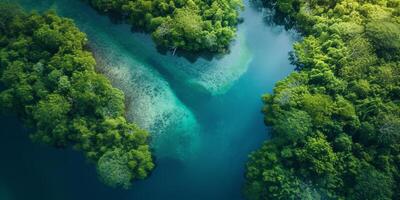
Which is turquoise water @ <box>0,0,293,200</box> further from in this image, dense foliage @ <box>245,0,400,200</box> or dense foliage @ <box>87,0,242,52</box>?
dense foliage @ <box>245,0,400,200</box>

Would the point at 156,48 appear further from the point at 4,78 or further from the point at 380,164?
the point at 380,164

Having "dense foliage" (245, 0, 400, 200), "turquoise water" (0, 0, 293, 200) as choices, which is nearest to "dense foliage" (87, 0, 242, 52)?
"turquoise water" (0, 0, 293, 200)

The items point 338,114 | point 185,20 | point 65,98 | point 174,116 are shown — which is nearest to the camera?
point 65,98

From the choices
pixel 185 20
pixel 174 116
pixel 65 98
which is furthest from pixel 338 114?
pixel 65 98

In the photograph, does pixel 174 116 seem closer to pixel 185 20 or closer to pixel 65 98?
pixel 185 20

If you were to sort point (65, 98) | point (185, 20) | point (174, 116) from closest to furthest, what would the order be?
point (65, 98)
point (174, 116)
point (185, 20)
